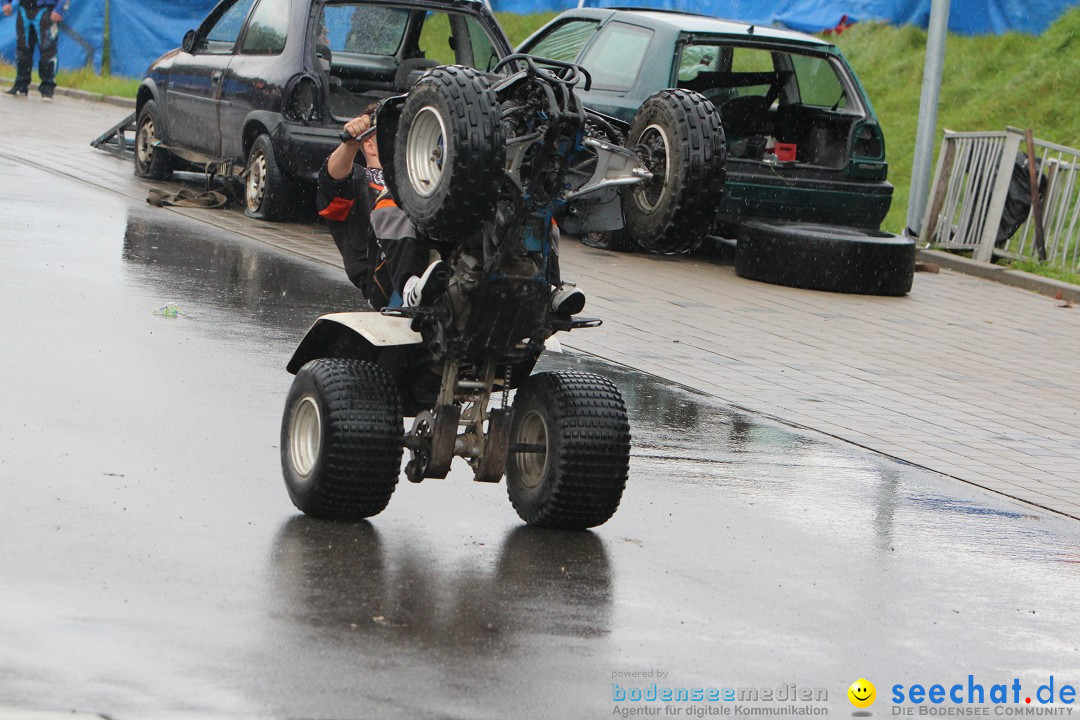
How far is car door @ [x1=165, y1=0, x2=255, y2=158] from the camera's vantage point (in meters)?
14.1

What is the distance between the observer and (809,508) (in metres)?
6.61

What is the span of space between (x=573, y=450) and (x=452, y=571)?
659mm

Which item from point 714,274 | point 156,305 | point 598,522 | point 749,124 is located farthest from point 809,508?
point 749,124

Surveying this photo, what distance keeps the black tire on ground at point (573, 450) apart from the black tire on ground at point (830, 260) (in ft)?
22.5

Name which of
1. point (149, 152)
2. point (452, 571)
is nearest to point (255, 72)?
point (149, 152)

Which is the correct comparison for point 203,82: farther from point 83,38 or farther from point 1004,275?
point 83,38

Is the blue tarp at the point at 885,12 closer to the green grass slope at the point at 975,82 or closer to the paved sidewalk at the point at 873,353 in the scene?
the green grass slope at the point at 975,82

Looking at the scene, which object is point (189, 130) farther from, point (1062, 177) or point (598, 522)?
point (598, 522)

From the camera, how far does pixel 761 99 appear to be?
14094 millimetres

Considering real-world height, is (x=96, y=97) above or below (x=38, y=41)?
below

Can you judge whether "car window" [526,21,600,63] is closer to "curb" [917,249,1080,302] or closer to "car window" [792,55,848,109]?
"car window" [792,55,848,109]

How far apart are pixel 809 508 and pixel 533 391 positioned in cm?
138

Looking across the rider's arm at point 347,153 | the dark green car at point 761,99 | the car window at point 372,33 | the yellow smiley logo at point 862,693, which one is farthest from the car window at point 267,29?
the yellow smiley logo at point 862,693

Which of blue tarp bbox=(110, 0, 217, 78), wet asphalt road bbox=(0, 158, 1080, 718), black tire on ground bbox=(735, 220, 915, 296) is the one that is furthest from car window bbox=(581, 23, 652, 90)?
blue tarp bbox=(110, 0, 217, 78)
